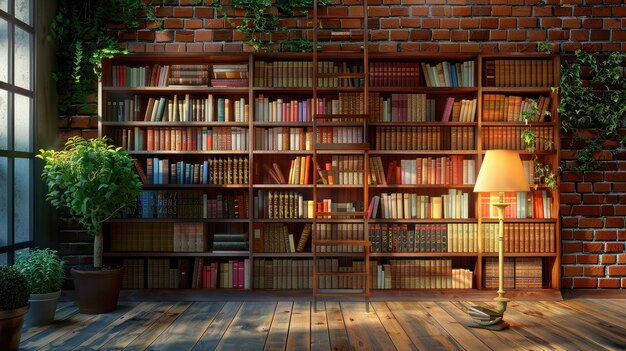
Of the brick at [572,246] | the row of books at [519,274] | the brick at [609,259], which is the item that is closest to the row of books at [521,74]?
the brick at [572,246]

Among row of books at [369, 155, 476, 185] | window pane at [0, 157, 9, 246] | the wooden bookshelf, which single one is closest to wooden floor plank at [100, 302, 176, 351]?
the wooden bookshelf

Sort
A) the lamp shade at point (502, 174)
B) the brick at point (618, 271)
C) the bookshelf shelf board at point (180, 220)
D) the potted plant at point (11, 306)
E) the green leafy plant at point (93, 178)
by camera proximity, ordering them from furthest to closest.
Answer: the brick at point (618, 271) < the bookshelf shelf board at point (180, 220) < the green leafy plant at point (93, 178) < the lamp shade at point (502, 174) < the potted plant at point (11, 306)

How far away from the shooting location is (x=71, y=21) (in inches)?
209

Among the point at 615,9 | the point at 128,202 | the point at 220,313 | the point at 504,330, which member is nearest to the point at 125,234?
the point at 128,202

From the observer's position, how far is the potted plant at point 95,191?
439cm

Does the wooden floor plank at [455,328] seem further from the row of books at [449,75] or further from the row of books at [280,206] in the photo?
the row of books at [449,75]

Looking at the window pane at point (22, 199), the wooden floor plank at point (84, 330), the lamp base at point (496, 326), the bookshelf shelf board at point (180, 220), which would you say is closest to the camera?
the wooden floor plank at point (84, 330)

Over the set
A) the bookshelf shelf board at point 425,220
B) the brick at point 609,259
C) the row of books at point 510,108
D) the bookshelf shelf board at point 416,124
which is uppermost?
the row of books at point 510,108

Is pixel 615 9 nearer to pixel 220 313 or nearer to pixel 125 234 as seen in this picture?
pixel 220 313

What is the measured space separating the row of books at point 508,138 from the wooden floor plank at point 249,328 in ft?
8.36

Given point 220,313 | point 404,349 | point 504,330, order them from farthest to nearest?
point 220,313
point 504,330
point 404,349

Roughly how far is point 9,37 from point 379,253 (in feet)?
12.3

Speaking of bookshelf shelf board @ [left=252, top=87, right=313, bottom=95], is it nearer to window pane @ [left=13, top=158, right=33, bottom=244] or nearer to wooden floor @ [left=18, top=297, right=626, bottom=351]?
wooden floor @ [left=18, top=297, right=626, bottom=351]

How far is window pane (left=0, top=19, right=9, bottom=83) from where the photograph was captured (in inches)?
177
